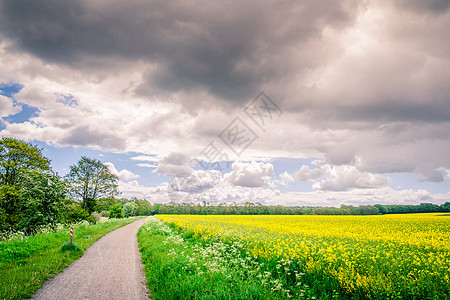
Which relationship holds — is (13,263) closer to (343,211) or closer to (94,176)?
(94,176)

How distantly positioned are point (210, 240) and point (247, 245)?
3.39 meters

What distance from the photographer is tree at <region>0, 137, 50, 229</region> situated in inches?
850

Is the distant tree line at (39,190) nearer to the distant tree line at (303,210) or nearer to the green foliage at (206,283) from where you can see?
the green foliage at (206,283)

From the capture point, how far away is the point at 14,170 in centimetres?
2417

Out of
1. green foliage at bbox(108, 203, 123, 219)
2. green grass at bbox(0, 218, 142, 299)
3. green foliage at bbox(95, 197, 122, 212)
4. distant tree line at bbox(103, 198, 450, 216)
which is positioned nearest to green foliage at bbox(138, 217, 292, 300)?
green grass at bbox(0, 218, 142, 299)

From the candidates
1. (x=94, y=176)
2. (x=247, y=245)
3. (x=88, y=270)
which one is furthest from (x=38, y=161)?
(x=247, y=245)

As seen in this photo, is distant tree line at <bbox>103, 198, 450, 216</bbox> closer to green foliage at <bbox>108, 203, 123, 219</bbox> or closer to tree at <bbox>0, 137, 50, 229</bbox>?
green foliage at <bbox>108, 203, 123, 219</bbox>

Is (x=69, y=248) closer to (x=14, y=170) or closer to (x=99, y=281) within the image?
(x=99, y=281)

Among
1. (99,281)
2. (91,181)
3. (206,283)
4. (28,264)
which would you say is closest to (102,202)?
(91,181)

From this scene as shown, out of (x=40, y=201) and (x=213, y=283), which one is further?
(x=40, y=201)

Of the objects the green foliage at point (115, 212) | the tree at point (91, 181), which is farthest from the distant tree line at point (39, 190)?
the green foliage at point (115, 212)

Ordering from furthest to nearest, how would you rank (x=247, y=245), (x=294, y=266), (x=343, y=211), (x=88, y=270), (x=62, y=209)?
(x=343, y=211), (x=62, y=209), (x=247, y=245), (x=88, y=270), (x=294, y=266)

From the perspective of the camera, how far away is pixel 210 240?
12.6 meters

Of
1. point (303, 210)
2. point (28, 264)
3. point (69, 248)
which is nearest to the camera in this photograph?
point (28, 264)
